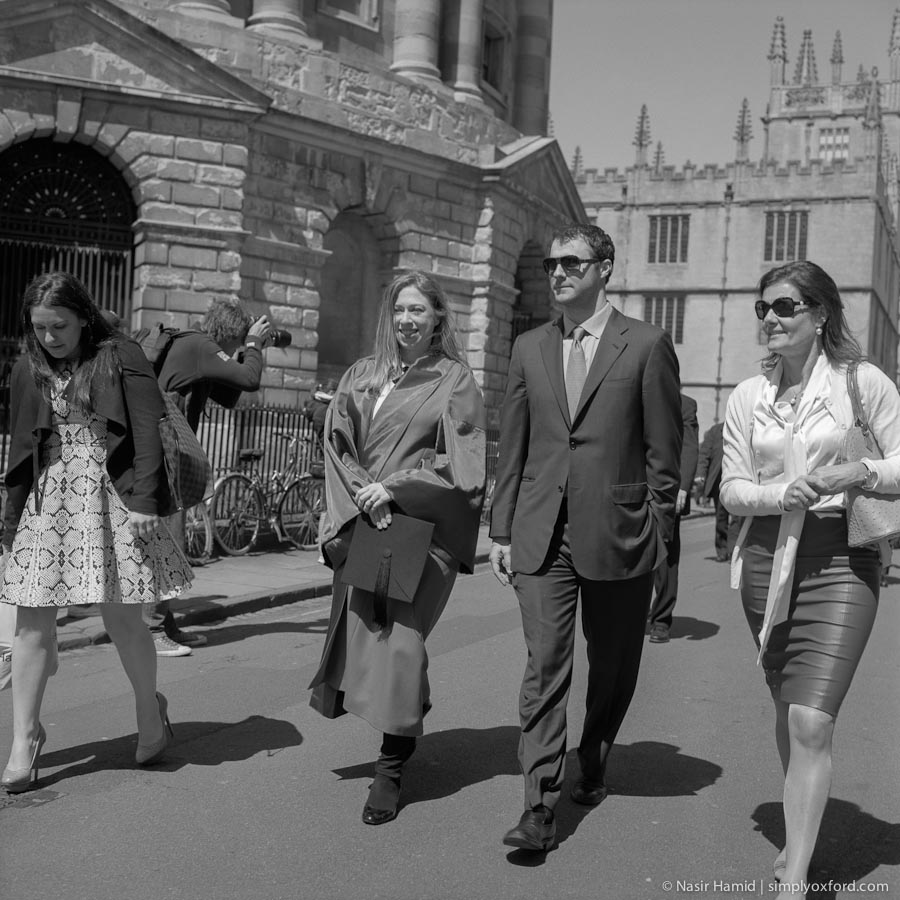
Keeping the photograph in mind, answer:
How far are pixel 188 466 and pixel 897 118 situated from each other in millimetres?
120234

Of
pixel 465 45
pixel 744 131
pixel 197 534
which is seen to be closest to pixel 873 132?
pixel 744 131

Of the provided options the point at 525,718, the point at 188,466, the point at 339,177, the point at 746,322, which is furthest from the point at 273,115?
the point at 746,322

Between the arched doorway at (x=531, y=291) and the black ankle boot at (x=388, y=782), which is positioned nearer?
the black ankle boot at (x=388, y=782)

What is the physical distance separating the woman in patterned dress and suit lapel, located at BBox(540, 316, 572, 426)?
5.09 ft

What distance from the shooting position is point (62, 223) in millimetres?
17781

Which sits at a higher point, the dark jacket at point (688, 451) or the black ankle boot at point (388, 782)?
the dark jacket at point (688, 451)

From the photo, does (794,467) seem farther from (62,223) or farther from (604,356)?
(62,223)

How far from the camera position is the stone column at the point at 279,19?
794 inches

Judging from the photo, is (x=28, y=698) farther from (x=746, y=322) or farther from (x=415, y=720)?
(x=746, y=322)

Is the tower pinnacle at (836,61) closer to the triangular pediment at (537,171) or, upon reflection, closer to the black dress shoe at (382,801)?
the triangular pediment at (537,171)

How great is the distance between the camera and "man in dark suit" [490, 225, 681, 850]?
4188 mm

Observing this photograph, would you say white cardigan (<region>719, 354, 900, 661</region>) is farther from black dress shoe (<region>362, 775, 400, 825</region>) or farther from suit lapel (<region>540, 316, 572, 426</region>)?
black dress shoe (<region>362, 775, 400, 825</region>)

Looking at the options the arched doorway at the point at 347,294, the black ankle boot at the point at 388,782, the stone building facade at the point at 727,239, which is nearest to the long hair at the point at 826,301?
the black ankle boot at the point at 388,782

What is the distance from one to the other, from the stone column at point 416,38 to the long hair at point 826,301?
19.5 metres
